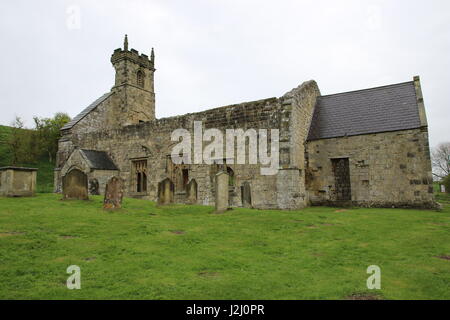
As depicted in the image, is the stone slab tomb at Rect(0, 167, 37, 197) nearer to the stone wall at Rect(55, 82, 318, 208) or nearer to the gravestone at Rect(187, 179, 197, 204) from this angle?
the gravestone at Rect(187, 179, 197, 204)

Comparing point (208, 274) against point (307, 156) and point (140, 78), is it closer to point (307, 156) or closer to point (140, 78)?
point (307, 156)

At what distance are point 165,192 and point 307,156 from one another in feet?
27.2

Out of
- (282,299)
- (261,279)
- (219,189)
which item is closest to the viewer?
(282,299)

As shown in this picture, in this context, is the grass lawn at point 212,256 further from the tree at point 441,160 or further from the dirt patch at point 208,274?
the tree at point 441,160

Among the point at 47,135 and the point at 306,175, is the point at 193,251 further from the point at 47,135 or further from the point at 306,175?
the point at 47,135

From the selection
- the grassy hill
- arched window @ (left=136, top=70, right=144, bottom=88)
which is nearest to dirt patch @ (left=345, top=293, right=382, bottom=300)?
arched window @ (left=136, top=70, right=144, bottom=88)

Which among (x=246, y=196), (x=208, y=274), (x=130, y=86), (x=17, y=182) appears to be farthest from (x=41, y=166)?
(x=208, y=274)

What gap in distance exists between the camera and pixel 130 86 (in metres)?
26.0

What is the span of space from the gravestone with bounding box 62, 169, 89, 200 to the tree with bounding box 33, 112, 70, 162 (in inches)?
1034

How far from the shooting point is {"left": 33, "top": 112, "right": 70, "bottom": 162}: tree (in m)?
34.2

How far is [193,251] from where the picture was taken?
6227 mm

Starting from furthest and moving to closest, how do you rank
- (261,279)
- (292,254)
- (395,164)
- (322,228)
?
(395,164)
(322,228)
(292,254)
(261,279)

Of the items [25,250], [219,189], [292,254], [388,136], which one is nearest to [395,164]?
[388,136]
